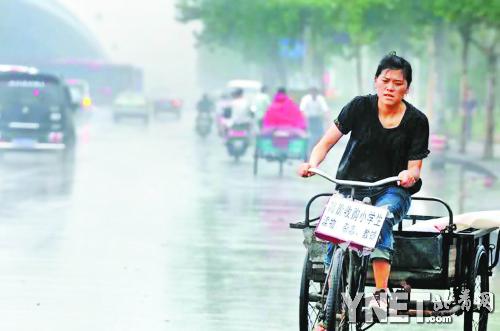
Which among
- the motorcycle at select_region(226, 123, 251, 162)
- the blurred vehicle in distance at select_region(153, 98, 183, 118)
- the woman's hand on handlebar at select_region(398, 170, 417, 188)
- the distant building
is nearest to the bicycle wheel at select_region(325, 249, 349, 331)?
the woman's hand on handlebar at select_region(398, 170, 417, 188)

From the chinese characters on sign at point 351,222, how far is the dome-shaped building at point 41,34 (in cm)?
10922

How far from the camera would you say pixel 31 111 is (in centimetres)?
3288

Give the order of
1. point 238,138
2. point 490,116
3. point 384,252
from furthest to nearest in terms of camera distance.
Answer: point 490,116 → point 238,138 → point 384,252

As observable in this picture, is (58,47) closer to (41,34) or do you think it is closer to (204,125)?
(41,34)

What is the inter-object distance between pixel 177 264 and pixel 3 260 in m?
1.53

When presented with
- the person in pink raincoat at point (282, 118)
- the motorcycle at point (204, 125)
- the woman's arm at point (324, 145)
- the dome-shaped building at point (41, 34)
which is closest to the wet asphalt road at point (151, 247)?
the person in pink raincoat at point (282, 118)

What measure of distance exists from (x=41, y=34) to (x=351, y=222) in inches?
5144

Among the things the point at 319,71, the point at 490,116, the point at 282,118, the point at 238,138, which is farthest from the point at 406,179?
the point at 319,71

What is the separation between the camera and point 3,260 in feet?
44.8

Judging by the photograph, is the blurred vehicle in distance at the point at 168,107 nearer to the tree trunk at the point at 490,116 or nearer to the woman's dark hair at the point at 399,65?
the tree trunk at the point at 490,116

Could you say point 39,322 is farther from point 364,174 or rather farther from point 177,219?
point 177,219

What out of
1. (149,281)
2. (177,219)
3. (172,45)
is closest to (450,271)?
(149,281)

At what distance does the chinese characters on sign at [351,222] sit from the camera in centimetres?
795

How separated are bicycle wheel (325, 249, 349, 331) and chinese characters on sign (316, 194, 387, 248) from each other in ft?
0.32
